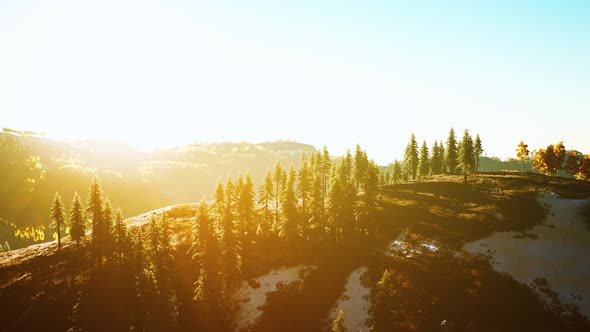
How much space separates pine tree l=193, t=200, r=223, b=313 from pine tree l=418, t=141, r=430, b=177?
7797 cm

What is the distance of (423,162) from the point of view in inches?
3939

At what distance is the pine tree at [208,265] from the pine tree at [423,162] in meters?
78.0

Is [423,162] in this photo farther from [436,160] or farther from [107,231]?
[107,231]

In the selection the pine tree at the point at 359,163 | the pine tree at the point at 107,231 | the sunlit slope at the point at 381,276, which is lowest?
the sunlit slope at the point at 381,276

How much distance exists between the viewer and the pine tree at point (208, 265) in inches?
1492

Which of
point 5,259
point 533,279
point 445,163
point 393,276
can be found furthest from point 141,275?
point 445,163

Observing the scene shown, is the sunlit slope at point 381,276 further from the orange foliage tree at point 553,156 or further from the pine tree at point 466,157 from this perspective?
the orange foliage tree at point 553,156

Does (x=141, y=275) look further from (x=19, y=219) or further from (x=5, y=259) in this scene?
(x=19, y=219)

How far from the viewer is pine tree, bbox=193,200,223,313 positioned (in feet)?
124

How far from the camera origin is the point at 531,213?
54062 mm

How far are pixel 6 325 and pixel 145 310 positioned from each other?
19.5 meters

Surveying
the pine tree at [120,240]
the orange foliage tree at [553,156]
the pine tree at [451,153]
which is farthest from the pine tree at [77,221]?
the orange foliage tree at [553,156]

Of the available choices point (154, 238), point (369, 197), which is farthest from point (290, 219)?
point (154, 238)

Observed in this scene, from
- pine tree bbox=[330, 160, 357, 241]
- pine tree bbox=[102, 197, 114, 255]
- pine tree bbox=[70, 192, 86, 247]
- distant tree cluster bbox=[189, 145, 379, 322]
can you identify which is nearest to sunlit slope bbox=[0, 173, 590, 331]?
pine tree bbox=[102, 197, 114, 255]
